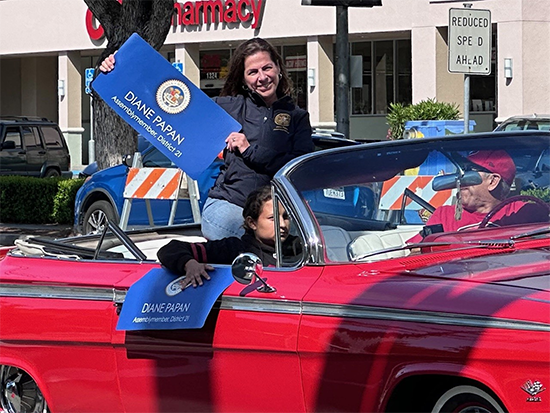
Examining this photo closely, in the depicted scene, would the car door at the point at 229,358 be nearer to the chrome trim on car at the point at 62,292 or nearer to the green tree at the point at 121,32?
the chrome trim on car at the point at 62,292

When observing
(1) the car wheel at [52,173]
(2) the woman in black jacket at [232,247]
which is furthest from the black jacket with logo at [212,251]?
(1) the car wheel at [52,173]

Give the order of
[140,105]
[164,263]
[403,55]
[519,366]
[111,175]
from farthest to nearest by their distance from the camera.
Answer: [403,55] → [111,175] → [140,105] → [164,263] → [519,366]

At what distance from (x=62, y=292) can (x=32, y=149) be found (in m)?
22.8

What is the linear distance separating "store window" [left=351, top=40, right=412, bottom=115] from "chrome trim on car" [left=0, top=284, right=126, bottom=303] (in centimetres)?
2813

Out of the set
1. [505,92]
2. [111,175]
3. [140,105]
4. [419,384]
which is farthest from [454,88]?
[419,384]

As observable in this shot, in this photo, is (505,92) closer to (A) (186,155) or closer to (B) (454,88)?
(B) (454,88)

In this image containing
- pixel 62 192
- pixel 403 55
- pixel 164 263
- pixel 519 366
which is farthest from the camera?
pixel 403 55

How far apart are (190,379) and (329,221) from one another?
0.86m

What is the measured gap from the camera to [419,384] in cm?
365

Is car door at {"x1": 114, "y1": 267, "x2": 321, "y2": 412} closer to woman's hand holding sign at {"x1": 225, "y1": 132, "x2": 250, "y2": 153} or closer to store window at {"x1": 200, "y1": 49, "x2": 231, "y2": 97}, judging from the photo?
woman's hand holding sign at {"x1": 225, "y1": 132, "x2": 250, "y2": 153}

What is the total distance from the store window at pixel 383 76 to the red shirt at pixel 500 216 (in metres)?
28.3

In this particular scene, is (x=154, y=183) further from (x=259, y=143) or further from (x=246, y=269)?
(x=246, y=269)

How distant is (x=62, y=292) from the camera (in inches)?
188

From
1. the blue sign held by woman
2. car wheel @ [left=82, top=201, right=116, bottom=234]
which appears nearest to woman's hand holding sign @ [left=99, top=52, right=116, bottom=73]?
the blue sign held by woman
